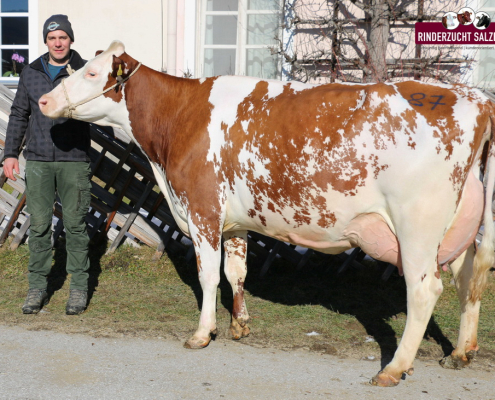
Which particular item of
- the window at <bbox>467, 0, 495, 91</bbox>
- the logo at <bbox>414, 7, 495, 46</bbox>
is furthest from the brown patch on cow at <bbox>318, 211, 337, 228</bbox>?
the logo at <bbox>414, 7, 495, 46</bbox>

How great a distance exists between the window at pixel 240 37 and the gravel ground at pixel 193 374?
21.4ft

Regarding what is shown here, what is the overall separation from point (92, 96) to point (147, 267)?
2206 millimetres

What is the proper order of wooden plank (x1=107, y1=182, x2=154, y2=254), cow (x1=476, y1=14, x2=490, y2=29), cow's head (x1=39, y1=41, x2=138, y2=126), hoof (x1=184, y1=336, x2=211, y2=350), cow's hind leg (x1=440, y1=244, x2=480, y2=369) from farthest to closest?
cow (x1=476, y1=14, x2=490, y2=29), wooden plank (x1=107, y1=182, x2=154, y2=254), cow's head (x1=39, y1=41, x2=138, y2=126), hoof (x1=184, y1=336, x2=211, y2=350), cow's hind leg (x1=440, y1=244, x2=480, y2=369)

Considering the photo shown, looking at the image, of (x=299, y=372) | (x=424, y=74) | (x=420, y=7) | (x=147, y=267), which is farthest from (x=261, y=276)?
(x=420, y=7)

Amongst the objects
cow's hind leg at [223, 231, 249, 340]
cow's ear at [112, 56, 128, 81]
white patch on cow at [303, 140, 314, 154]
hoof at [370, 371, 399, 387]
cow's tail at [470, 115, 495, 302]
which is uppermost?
cow's ear at [112, 56, 128, 81]

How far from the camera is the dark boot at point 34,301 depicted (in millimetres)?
4551

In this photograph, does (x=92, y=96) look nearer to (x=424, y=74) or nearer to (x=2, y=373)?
(x=2, y=373)

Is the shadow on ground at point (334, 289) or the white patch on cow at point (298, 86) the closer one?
the white patch on cow at point (298, 86)

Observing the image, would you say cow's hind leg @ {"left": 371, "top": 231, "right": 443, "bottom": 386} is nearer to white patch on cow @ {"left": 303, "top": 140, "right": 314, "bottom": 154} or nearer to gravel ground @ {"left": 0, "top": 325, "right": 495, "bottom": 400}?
gravel ground @ {"left": 0, "top": 325, "right": 495, "bottom": 400}

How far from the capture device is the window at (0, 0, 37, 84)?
1030 centimetres

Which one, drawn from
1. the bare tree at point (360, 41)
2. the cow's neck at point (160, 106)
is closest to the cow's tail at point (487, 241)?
the cow's neck at point (160, 106)

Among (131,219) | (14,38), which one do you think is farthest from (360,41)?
(14,38)

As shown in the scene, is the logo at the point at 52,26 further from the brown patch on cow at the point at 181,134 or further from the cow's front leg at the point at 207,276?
the cow's front leg at the point at 207,276

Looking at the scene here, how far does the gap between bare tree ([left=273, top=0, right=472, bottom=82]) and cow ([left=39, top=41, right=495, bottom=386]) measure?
17.5 feet
